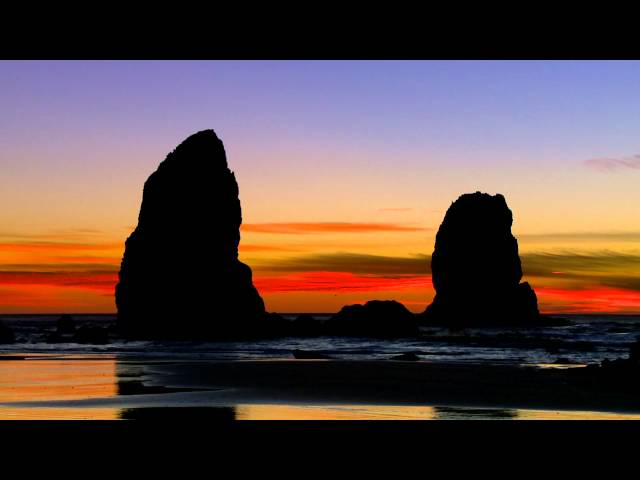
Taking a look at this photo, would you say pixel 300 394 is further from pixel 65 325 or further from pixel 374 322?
pixel 65 325

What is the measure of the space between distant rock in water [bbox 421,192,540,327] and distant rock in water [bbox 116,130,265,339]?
45862 mm

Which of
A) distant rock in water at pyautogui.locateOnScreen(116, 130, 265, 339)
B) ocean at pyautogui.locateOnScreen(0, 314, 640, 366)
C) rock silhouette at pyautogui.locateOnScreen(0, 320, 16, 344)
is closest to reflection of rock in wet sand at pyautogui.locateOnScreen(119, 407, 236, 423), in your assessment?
ocean at pyautogui.locateOnScreen(0, 314, 640, 366)

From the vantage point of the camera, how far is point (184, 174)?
224 feet

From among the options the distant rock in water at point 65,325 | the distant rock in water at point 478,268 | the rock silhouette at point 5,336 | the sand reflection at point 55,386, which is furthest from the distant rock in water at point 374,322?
the distant rock in water at point 478,268

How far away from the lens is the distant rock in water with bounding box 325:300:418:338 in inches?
2409

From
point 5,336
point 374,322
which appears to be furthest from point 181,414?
point 374,322

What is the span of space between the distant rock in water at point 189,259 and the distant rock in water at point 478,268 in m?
45.9

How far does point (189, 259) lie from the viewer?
65.2 meters

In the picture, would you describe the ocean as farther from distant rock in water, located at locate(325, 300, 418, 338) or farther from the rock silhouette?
distant rock in water, located at locate(325, 300, 418, 338)

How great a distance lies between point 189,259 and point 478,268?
2112 inches

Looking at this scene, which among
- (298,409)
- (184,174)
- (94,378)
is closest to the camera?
(298,409)
